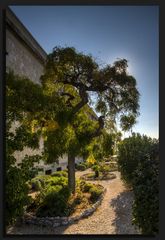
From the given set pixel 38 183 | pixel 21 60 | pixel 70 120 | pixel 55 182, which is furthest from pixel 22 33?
pixel 55 182

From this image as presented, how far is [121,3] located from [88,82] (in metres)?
4.19

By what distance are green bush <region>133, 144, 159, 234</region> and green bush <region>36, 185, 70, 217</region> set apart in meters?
2.38

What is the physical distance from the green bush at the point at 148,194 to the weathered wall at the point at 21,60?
11.7 feet

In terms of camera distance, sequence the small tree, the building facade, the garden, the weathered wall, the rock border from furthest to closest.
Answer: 1. the weathered wall
2. the building facade
3. the rock border
4. the garden
5. the small tree

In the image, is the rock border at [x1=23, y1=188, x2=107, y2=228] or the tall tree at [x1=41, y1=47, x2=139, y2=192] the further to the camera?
the tall tree at [x1=41, y1=47, x2=139, y2=192]

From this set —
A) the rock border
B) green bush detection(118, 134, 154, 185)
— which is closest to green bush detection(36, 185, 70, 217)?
the rock border

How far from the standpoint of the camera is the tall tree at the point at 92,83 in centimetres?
665

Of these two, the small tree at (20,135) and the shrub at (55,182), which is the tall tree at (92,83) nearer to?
the shrub at (55,182)

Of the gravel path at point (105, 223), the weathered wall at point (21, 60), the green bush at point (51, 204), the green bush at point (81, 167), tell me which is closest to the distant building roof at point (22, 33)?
the weathered wall at point (21, 60)

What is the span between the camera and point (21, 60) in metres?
7.11

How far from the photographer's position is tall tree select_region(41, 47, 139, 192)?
6648mm

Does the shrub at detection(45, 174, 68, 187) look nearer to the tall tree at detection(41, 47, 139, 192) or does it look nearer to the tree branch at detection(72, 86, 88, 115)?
the tall tree at detection(41, 47, 139, 192)

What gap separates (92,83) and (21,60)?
5.42ft

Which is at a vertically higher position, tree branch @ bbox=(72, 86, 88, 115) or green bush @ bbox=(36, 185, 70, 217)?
tree branch @ bbox=(72, 86, 88, 115)
